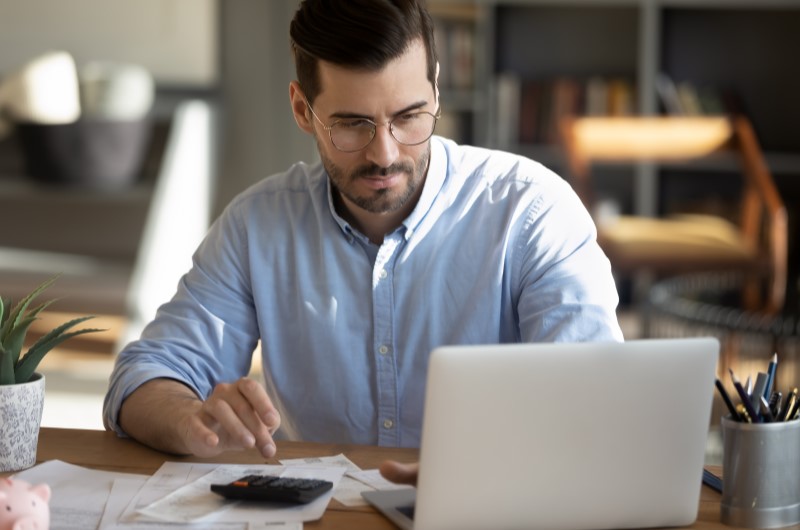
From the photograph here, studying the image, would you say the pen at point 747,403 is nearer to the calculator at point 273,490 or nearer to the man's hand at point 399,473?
the man's hand at point 399,473

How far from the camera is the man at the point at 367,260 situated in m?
1.67

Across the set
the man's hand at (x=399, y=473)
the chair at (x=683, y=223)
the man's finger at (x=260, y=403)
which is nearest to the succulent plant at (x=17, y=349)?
the man's finger at (x=260, y=403)

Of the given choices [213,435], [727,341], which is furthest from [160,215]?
[213,435]

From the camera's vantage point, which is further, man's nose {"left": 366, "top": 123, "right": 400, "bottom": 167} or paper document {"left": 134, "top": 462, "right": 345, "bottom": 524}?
man's nose {"left": 366, "top": 123, "right": 400, "bottom": 167}

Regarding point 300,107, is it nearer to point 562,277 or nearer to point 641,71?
point 562,277

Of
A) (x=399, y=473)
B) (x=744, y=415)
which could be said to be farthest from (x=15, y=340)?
(x=744, y=415)

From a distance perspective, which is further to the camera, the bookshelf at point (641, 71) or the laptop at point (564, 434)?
the bookshelf at point (641, 71)

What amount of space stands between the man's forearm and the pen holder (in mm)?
636

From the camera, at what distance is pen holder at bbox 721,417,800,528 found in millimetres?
1208

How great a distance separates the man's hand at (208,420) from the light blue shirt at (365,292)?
17 centimetres

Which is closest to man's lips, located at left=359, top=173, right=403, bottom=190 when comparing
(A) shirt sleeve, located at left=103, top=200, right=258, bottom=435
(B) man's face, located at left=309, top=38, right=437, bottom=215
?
(B) man's face, located at left=309, top=38, right=437, bottom=215

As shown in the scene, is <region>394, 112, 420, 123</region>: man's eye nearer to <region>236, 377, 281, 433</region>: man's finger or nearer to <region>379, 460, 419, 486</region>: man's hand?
<region>236, 377, 281, 433</region>: man's finger

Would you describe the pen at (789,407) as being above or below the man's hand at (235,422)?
above

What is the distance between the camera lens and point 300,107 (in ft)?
6.13
